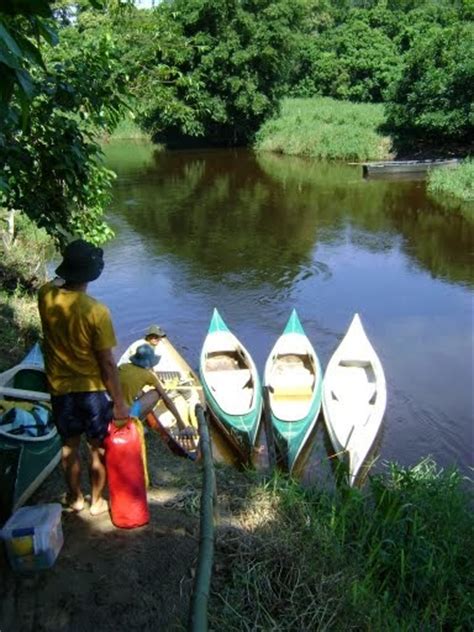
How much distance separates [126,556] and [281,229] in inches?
637

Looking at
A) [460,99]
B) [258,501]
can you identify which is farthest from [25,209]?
[460,99]

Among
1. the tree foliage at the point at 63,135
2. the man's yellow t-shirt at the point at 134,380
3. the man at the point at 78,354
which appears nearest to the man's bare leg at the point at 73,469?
the man at the point at 78,354

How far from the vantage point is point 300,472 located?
786 centimetres

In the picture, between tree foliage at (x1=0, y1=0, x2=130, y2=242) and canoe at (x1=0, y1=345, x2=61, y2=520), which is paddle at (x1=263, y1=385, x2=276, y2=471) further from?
tree foliage at (x1=0, y1=0, x2=130, y2=242)

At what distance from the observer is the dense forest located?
4.72 m

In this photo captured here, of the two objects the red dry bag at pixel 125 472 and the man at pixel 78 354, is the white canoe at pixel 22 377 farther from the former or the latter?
the red dry bag at pixel 125 472

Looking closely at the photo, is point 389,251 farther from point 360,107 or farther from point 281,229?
point 360,107

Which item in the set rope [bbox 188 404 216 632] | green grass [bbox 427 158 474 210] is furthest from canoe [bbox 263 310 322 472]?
green grass [bbox 427 158 474 210]

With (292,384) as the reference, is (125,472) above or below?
above


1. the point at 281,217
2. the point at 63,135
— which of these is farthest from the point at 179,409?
the point at 281,217

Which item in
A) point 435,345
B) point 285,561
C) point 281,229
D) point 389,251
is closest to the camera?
point 285,561

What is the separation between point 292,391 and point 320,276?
6.69 metres

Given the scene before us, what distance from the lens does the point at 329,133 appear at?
29812mm

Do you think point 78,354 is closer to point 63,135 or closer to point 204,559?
point 204,559
